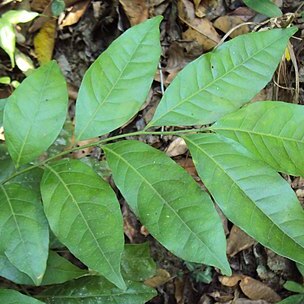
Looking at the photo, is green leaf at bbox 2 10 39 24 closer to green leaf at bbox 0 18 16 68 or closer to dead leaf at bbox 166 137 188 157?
green leaf at bbox 0 18 16 68

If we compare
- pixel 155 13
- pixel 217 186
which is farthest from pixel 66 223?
pixel 155 13

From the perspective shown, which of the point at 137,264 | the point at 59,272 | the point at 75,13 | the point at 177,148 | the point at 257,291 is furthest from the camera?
the point at 75,13

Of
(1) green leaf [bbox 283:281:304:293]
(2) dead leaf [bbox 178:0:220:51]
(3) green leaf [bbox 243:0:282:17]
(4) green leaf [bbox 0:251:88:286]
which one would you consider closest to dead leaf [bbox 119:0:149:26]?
(2) dead leaf [bbox 178:0:220:51]

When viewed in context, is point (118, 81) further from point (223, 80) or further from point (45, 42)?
point (45, 42)

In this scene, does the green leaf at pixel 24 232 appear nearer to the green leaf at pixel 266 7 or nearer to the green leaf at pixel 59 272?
the green leaf at pixel 59 272

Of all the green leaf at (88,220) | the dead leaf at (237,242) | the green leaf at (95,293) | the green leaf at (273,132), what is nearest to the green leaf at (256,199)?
the green leaf at (273,132)

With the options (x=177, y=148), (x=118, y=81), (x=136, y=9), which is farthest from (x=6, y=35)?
(x=118, y=81)
